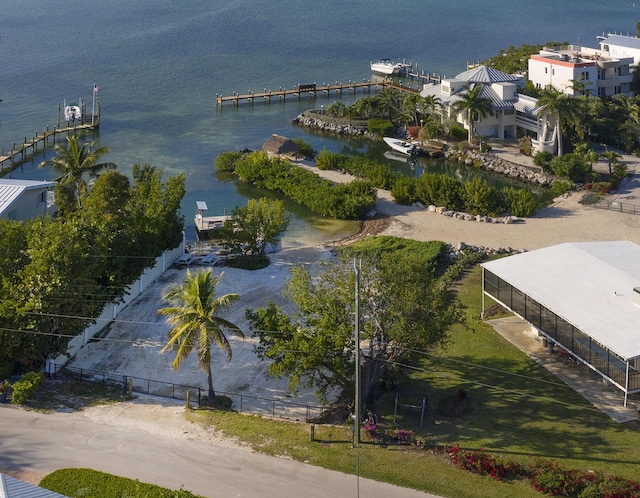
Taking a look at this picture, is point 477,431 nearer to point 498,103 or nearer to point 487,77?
point 498,103

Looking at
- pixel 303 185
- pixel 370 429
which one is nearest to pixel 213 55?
pixel 303 185

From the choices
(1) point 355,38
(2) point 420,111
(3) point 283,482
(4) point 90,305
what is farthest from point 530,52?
(3) point 283,482

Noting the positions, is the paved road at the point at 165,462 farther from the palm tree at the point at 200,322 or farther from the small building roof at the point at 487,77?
the small building roof at the point at 487,77

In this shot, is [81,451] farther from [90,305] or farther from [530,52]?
[530,52]

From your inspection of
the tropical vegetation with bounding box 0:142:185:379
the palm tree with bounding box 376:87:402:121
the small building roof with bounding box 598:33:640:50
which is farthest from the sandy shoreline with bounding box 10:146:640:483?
the small building roof with bounding box 598:33:640:50

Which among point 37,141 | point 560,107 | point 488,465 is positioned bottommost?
point 488,465

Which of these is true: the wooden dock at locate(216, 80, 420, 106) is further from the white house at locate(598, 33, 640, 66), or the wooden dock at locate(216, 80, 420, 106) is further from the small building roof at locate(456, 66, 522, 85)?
the white house at locate(598, 33, 640, 66)
